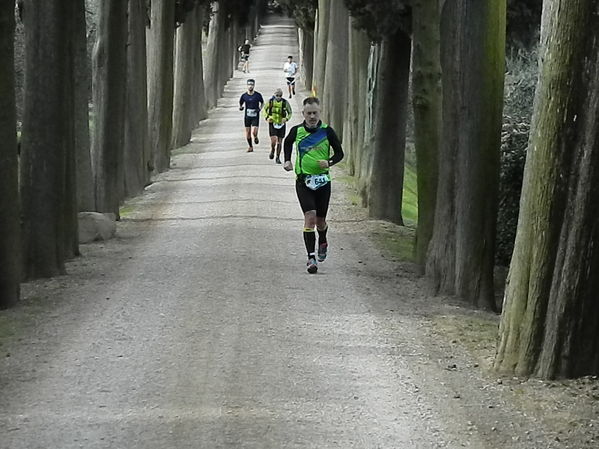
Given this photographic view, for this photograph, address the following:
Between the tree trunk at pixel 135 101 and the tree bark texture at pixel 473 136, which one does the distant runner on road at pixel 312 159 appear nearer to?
the tree bark texture at pixel 473 136

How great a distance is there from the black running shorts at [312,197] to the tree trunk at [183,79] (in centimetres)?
2368

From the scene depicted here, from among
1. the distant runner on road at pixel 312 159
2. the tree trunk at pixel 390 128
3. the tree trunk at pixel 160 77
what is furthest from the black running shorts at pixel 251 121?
the distant runner on road at pixel 312 159

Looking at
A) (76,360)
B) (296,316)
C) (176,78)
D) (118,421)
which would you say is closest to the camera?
(118,421)

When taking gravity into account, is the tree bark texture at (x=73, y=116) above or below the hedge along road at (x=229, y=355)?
above

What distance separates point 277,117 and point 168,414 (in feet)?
67.5

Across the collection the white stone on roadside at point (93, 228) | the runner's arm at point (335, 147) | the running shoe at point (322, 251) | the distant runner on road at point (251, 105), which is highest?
the runner's arm at point (335, 147)

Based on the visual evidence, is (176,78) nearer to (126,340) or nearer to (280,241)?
(280,241)

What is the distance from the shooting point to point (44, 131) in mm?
14227

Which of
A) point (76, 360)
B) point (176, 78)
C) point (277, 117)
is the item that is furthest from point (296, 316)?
point (176, 78)

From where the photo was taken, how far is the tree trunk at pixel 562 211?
870cm

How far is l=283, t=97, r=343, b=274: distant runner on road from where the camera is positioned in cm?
1373

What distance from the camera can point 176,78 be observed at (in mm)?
38281

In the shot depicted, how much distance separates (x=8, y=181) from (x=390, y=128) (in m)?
9.31

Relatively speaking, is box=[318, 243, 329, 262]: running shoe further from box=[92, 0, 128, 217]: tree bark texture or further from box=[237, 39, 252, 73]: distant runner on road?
box=[237, 39, 252, 73]: distant runner on road
